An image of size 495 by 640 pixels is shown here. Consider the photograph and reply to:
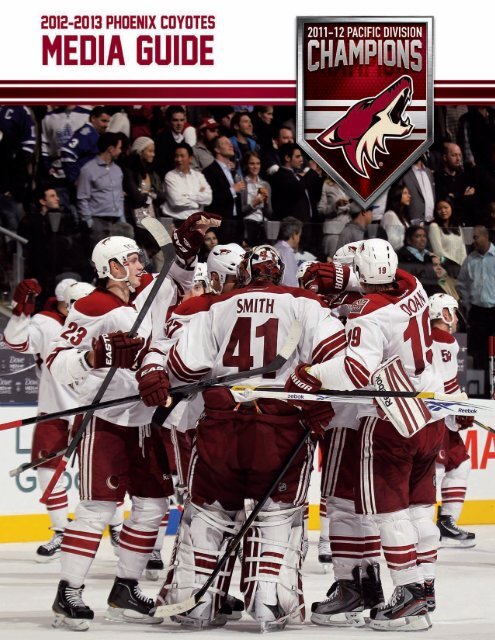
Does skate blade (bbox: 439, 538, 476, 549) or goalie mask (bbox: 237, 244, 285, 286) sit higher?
goalie mask (bbox: 237, 244, 285, 286)

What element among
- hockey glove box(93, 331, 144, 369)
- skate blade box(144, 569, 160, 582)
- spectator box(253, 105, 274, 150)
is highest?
spectator box(253, 105, 274, 150)

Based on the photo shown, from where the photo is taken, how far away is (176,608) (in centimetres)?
489

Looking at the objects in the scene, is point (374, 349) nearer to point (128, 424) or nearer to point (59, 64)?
point (128, 424)

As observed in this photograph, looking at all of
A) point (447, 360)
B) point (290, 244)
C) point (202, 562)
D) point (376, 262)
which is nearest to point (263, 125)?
point (290, 244)

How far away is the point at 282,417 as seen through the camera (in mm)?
4961

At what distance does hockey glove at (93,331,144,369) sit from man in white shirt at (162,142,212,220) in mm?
4928

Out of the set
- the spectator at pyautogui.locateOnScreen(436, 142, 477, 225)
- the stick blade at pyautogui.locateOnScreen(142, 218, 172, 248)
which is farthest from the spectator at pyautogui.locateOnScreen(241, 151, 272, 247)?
the stick blade at pyautogui.locateOnScreen(142, 218, 172, 248)

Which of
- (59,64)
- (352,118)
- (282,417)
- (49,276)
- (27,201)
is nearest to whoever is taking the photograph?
(282,417)

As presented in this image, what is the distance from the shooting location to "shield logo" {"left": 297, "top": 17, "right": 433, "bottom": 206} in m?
11.7

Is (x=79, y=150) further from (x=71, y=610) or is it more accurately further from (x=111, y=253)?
(x=71, y=610)

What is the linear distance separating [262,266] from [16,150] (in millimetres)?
5143

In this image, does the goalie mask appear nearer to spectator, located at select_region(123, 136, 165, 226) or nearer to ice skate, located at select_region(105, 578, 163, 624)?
ice skate, located at select_region(105, 578, 163, 624)

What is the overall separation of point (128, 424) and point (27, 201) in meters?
4.80

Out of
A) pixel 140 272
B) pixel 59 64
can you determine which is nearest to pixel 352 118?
pixel 59 64
